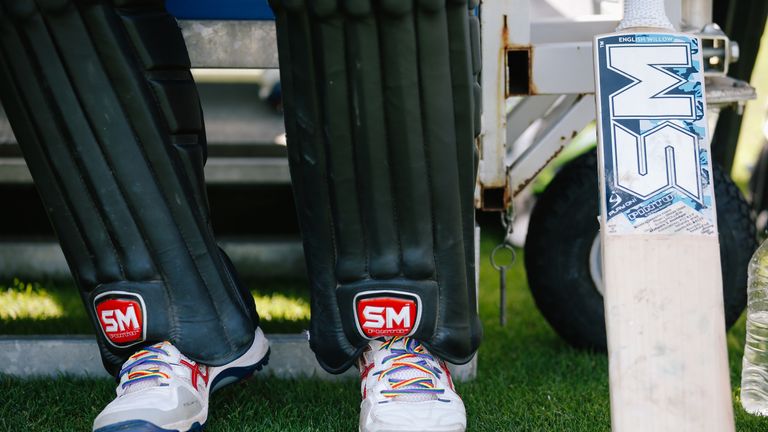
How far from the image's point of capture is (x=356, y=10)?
1.08m

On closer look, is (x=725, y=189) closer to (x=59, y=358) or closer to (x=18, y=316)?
(x=59, y=358)

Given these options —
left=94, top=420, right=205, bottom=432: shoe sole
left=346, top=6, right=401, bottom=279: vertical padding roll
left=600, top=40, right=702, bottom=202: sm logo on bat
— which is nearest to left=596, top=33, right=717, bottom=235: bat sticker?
left=600, top=40, right=702, bottom=202: sm logo on bat

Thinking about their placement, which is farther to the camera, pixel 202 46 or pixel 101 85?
pixel 202 46

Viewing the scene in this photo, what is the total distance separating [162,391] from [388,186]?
1.27 feet

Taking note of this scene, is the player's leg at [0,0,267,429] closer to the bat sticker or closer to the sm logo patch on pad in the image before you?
the sm logo patch on pad

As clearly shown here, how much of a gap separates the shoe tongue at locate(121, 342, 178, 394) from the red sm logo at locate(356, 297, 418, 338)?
0.82ft

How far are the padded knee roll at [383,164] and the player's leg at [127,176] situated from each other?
154 millimetres

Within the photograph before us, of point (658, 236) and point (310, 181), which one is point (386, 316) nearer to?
point (310, 181)

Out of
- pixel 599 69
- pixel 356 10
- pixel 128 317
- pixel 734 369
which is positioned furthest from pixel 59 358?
pixel 734 369

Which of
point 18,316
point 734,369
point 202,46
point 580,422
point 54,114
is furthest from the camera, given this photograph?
point 18,316

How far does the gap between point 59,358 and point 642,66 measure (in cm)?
100

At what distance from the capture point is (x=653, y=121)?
3.87 ft

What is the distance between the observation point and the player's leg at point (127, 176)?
3.81ft

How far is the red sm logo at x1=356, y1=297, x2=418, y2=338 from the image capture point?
48.4 inches
